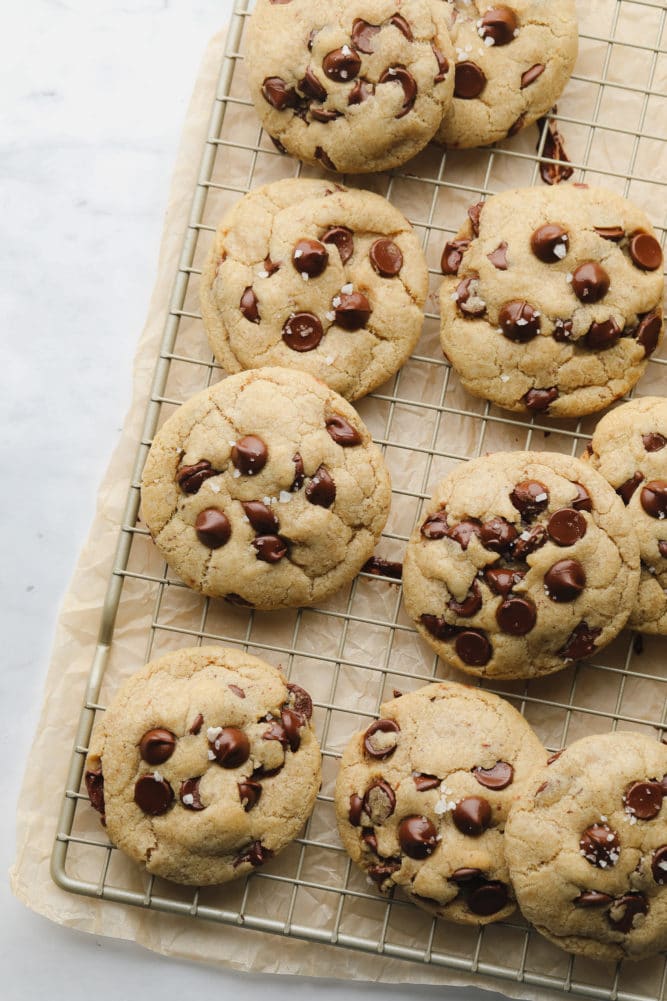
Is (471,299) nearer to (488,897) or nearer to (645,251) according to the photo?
(645,251)

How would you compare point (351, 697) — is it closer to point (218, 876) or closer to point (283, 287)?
point (218, 876)


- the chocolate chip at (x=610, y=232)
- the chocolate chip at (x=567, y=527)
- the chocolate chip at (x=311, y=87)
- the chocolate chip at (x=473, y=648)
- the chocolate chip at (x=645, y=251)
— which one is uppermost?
the chocolate chip at (x=311, y=87)

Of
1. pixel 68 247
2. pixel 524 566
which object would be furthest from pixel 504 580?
pixel 68 247

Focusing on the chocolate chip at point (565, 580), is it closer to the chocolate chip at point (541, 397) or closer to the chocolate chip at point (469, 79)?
the chocolate chip at point (541, 397)

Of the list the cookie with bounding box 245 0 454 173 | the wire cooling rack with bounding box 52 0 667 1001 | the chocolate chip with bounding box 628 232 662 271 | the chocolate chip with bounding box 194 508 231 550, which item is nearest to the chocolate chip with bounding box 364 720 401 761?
the wire cooling rack with bounding box 52 0 667 1001

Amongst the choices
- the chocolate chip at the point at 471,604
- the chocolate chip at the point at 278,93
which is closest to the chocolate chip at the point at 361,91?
the chocolate chip at the point at 278,93

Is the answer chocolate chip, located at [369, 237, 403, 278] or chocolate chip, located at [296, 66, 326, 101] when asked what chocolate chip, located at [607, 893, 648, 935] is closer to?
chocolate chip, located at [369, 237, 403, 278]
